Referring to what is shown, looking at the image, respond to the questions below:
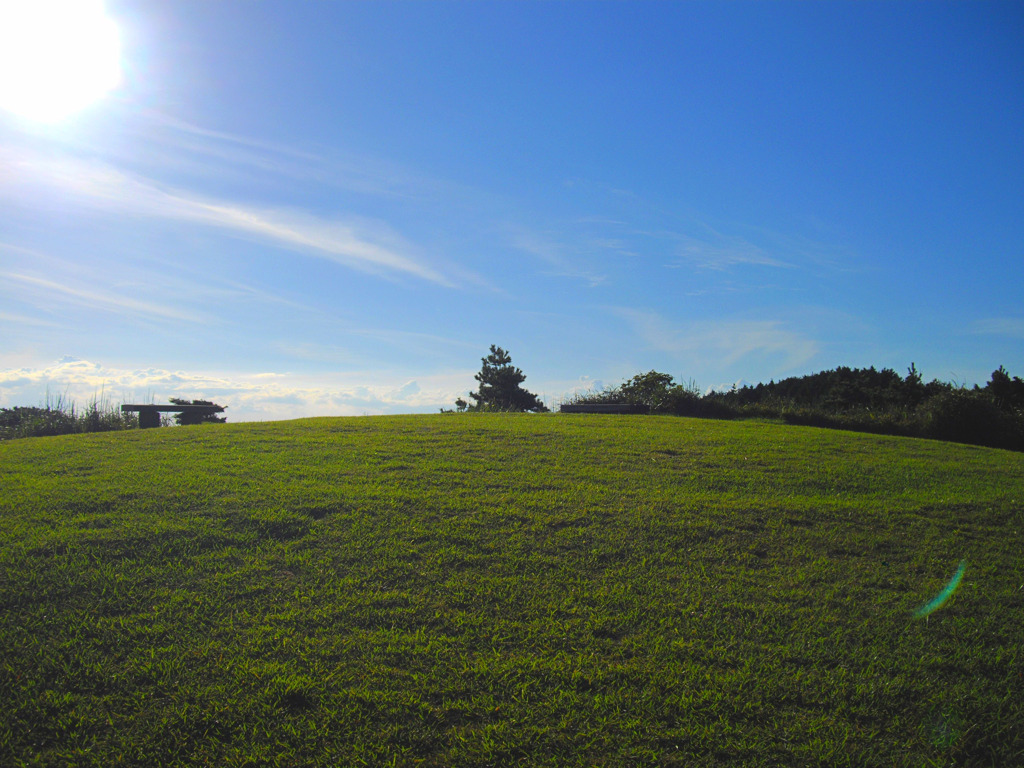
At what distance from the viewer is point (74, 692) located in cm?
Result: 327

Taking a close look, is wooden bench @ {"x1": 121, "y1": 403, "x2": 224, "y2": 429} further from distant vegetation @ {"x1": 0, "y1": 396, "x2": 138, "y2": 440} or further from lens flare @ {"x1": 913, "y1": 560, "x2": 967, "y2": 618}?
lens flare @ {"x1": 913, "y1": 560, "x2": 967, "y2": 618}

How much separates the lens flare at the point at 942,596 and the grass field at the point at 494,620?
2.4 inches

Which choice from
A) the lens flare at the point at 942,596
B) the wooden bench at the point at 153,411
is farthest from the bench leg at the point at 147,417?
the lens flare at the point at 942,596

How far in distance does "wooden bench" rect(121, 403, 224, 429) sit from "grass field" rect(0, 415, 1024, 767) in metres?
6.53

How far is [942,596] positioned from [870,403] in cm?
1645

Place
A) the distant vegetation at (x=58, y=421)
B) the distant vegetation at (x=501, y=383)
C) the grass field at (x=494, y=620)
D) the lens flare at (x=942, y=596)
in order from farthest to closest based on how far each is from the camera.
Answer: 1. the distant vegetation at (x=501, y=383)
2. the distant vegetation at (x=58, y=421)
3. the lens flare at (x=942, y=596)
4. the grass field at (x=494, y=620)

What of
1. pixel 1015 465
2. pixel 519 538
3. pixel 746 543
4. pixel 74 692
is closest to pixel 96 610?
pixel 74 692

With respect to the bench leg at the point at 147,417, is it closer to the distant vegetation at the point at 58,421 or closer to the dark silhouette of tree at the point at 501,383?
the distant vegetation at the point at 58,421

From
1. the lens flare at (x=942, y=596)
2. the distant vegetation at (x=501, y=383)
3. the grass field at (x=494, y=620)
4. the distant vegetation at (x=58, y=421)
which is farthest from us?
the distant vegetation at (x=501, y=383)

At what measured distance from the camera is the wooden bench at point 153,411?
523 inches

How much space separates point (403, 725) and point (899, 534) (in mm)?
5431

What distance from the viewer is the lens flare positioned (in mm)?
4395

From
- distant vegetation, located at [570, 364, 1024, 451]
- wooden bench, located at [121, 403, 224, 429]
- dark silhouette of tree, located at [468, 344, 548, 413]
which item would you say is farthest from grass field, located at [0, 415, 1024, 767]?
dark silhouette of tree, located at [468, 344, 548, 413]

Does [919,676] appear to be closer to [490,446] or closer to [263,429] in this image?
[490,446]
